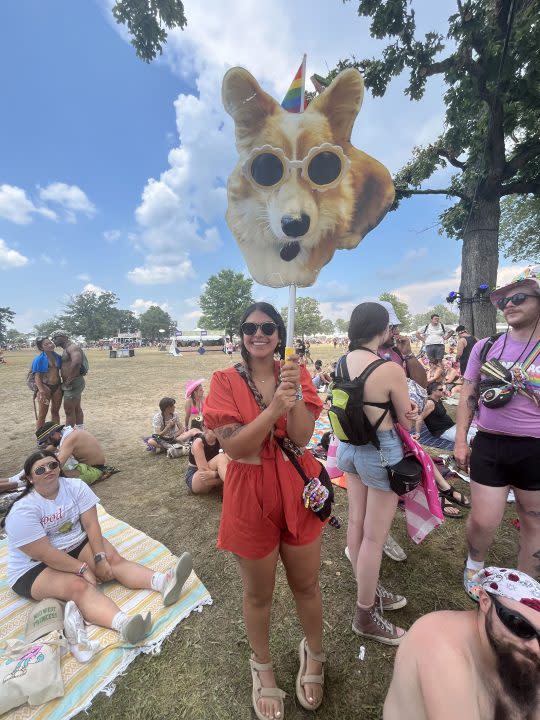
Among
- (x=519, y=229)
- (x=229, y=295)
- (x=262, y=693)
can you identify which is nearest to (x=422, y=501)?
(x=262, y=693)

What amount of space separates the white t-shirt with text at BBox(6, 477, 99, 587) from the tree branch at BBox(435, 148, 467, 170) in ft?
32.8

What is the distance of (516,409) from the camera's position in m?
2.10

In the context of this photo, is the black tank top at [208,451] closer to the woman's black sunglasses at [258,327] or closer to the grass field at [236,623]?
the grass field at [236,623]

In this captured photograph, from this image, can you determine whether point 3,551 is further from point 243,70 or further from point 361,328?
point 243,70

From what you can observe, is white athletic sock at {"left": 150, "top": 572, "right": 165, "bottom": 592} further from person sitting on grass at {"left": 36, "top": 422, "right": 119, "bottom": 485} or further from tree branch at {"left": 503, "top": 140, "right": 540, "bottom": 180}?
tree branch at {"left": 503, "top": 140, "right": 540, "bottom": 180}

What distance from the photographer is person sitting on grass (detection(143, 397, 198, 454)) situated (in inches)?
234

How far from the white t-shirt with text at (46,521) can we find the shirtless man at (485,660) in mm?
2808

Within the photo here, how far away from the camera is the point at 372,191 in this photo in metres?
1.91

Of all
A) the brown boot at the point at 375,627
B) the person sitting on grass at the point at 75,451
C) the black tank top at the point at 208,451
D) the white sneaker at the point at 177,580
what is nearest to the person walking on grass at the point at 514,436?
the brown boot at the point at 375,627

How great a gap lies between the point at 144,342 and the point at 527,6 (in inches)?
3559

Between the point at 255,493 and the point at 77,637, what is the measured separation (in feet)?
6.56

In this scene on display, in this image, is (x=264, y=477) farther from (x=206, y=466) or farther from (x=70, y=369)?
(x=70, y=369)

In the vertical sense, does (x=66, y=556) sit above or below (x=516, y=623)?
below

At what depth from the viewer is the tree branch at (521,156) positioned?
22.2ft
